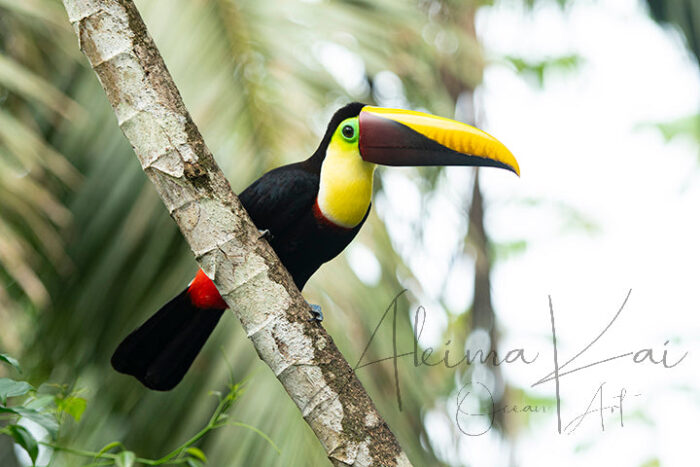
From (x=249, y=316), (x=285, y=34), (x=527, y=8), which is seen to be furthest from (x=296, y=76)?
(x=527, y=8)

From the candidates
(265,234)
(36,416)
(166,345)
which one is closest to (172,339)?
(166,345)

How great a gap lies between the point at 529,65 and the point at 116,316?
152 inches

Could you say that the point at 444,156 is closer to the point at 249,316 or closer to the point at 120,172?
the point at 249,316

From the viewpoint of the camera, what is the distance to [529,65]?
5.28 metres

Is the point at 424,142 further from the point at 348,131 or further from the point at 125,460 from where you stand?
the point at 125,460

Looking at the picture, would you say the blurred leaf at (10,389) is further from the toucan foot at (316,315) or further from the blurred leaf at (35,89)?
the blurred leaf at (35,89)

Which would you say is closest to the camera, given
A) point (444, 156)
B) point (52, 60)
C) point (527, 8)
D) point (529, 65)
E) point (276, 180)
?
point (444, 156)

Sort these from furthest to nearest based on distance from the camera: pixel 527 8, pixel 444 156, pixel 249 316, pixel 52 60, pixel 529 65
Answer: pixel 529 65 → pixel 527 8 → pixel 52 60 → pixel 444 156 → pixel 249 316

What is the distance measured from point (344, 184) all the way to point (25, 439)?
0.86 metres

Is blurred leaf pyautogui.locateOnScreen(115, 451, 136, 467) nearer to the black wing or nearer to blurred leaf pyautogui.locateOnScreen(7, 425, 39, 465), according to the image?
blurred leaf pyautogui.locateOnScreen(7, 425, 39, 465)

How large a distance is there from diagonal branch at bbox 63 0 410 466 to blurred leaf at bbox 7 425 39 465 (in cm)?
38

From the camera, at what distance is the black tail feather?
5.80 ft

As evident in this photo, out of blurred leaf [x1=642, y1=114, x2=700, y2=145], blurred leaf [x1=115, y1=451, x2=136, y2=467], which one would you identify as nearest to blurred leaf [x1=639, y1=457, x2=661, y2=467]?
blurred leaf [x1=642, y1=114, x2=700, y2=145]

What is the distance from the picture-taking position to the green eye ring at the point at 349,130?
1781 millimetres
